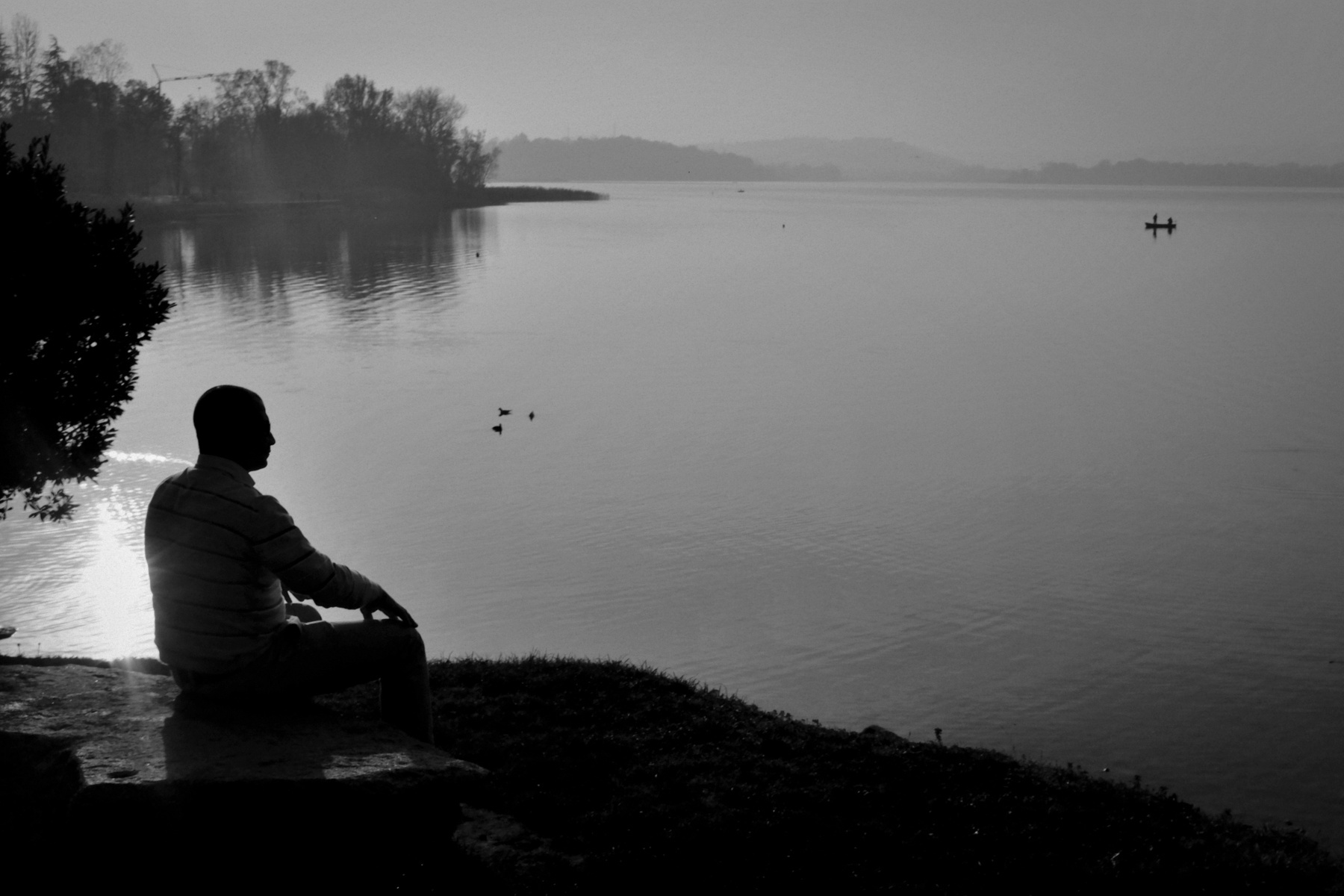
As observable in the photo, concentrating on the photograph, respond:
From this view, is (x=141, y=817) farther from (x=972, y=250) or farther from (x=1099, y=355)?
(x=972, y=250)

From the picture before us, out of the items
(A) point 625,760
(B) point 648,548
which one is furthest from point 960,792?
(B) point 648,548

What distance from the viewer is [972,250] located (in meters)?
84.2

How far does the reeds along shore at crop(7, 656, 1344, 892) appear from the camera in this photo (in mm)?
6266

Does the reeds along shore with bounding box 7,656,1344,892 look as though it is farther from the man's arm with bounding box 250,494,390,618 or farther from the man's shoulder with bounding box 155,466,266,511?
the man's shoulder with bounding box 155,466,266,511

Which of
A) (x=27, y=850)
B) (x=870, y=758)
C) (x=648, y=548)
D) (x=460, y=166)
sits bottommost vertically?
(x=648, y=548)

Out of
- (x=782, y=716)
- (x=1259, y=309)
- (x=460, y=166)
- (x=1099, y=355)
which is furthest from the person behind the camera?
(x=460, y=166)

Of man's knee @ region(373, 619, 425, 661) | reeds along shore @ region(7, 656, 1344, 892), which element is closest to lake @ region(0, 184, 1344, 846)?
reeds along shore @ region(7, 656, 1344, 892)

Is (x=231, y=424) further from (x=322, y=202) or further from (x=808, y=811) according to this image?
(x=322, y=202)

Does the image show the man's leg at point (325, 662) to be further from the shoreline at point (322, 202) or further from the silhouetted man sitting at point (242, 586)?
the shoreline at point (322, 202)

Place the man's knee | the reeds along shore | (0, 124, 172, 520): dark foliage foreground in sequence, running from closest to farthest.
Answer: the man's knee
the reeds along shore
(0, 124, 172, 520): dark foliage foreground

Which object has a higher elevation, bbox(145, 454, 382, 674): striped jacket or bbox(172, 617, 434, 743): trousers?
bbox(145, 454, 382, 674): striped jacket

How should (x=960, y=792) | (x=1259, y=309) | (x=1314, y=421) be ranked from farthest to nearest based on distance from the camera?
(x=1259, y=309) → (x=1314, y=421) → (x=960, y=792)

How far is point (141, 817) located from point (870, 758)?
14.4ft

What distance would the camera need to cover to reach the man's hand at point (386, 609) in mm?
5988
